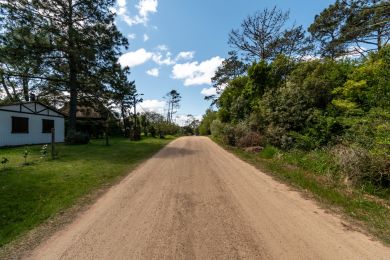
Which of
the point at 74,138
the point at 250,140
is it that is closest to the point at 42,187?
the point at 250,140

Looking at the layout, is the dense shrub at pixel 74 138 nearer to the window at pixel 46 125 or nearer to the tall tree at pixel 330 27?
the window at pixel 46 125

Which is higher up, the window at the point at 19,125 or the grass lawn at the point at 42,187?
the window at the point at 19,125

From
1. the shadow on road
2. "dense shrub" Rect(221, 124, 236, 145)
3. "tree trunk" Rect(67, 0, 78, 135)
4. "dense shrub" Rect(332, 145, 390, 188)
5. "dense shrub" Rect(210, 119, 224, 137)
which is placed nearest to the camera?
"dense shrub" Rect(332, 145, 390, 188)

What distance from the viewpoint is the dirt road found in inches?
134

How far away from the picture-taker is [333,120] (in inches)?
405

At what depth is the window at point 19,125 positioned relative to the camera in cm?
1770

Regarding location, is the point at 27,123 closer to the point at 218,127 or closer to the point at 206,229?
the point at 218,127

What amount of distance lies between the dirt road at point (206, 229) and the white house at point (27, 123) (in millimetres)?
14931

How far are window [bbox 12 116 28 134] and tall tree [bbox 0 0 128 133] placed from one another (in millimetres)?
3025

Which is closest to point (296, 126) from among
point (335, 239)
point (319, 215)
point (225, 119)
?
point (319, 215)

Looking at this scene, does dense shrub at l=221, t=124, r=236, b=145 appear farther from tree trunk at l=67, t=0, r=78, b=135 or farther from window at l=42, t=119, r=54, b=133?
window at l=42, t=119, r=54, b=133

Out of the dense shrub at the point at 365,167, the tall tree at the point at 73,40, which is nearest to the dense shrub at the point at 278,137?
the dense shrub at the point at 365,167

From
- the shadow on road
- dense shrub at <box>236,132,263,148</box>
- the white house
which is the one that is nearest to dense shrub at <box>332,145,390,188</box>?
the shadow on road

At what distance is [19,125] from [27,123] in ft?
2.40
